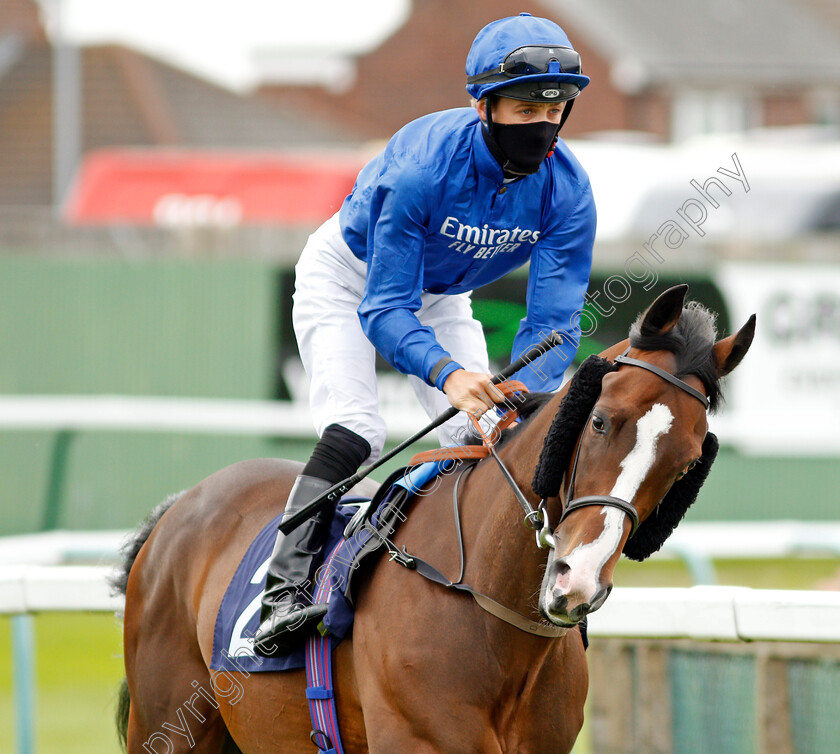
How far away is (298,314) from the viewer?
3.47m

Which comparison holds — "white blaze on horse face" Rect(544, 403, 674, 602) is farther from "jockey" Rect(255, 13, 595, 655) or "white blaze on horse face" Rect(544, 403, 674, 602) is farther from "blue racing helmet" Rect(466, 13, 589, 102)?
"blue racing helmet" Rect(466, 13, 589, 102)

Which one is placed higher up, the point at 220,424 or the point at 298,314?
the point at 298,314

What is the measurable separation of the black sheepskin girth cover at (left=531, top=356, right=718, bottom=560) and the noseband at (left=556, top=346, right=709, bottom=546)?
3cm

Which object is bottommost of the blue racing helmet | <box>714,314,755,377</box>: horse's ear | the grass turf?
the grass turf

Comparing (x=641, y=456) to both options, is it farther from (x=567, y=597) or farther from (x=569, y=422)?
(x=567, y=597)

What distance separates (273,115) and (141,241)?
23.9m

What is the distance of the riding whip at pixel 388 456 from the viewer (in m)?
2.96

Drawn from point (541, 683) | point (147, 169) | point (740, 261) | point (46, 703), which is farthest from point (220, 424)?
point (147, 169)

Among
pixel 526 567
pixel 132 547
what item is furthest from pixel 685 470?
pixel 132 547

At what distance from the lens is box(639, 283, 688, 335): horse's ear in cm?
252

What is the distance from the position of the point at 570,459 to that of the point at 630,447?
16 centimetres

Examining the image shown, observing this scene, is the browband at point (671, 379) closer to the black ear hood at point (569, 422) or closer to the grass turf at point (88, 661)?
the black ear hood at point (569, 422)

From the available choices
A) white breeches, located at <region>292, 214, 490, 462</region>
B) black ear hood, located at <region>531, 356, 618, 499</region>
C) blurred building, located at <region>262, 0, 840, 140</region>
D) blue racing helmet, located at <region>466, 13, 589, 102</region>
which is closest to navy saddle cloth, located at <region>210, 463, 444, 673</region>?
white breeches, located at <region>292, 214, 490, 462</region>

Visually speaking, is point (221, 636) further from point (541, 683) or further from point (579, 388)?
point (579, 388)
